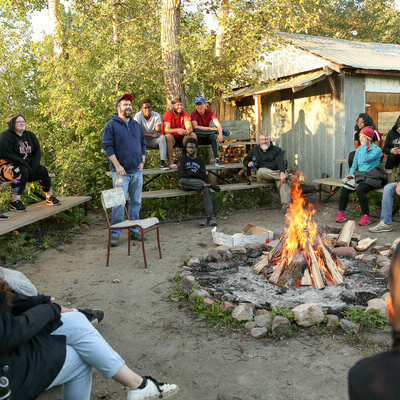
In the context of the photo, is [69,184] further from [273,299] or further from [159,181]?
[273,299]

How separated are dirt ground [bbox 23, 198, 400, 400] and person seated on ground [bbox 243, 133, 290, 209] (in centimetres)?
396

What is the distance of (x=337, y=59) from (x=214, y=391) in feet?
30.1

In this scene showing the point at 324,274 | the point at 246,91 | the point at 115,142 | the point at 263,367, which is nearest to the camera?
the point at 263,367

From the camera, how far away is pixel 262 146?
371 inches

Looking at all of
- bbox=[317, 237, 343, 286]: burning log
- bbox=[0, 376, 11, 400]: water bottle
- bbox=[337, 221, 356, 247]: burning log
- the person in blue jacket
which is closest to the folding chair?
the person in blue jacket

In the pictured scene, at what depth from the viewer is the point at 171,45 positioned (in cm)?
923

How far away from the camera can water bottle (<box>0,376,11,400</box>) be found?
182 centimetres

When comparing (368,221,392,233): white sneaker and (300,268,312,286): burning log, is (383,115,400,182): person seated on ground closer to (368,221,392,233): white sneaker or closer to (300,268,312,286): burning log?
(368,221,392,233): white sneaker

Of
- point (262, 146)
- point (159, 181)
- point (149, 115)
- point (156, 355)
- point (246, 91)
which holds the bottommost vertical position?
point (156, 355)

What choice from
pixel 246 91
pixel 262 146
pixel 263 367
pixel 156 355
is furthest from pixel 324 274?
pixel 246 91

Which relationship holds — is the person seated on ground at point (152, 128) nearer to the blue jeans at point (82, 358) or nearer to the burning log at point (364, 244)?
the burning log at point (364, 244)

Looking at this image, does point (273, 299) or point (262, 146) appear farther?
point (262, 146)

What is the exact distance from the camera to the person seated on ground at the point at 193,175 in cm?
798

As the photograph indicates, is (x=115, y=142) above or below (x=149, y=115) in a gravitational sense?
below
